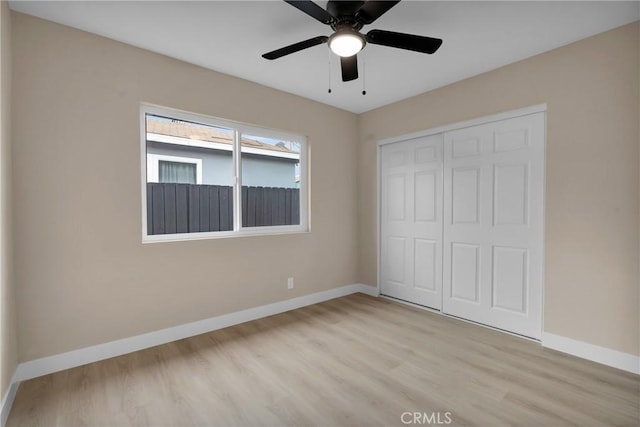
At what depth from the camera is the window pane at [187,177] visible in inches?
110

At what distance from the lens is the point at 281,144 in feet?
12.1

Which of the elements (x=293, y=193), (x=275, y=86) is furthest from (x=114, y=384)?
(x=275, y=86)

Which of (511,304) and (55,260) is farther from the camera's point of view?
(511,304)

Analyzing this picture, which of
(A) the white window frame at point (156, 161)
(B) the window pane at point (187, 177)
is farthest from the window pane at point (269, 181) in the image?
(A) the white window frame at point (156, 161)

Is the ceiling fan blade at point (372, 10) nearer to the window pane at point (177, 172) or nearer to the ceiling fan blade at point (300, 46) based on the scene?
the ceiling fan blade at point (300, 46)

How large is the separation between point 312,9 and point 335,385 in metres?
2.37

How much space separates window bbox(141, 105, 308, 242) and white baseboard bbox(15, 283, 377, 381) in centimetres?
84

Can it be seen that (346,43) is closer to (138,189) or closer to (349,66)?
(349,66)

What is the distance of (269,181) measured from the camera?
11.8ft

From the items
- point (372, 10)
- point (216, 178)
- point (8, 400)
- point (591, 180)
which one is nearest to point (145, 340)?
point (8, 400)

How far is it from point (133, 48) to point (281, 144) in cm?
168

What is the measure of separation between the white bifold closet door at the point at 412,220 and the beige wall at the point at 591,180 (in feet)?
3.32

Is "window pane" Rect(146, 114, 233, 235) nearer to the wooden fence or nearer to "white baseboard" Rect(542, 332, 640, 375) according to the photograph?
the wooden fence

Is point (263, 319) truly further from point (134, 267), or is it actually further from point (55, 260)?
point (55, 260)
